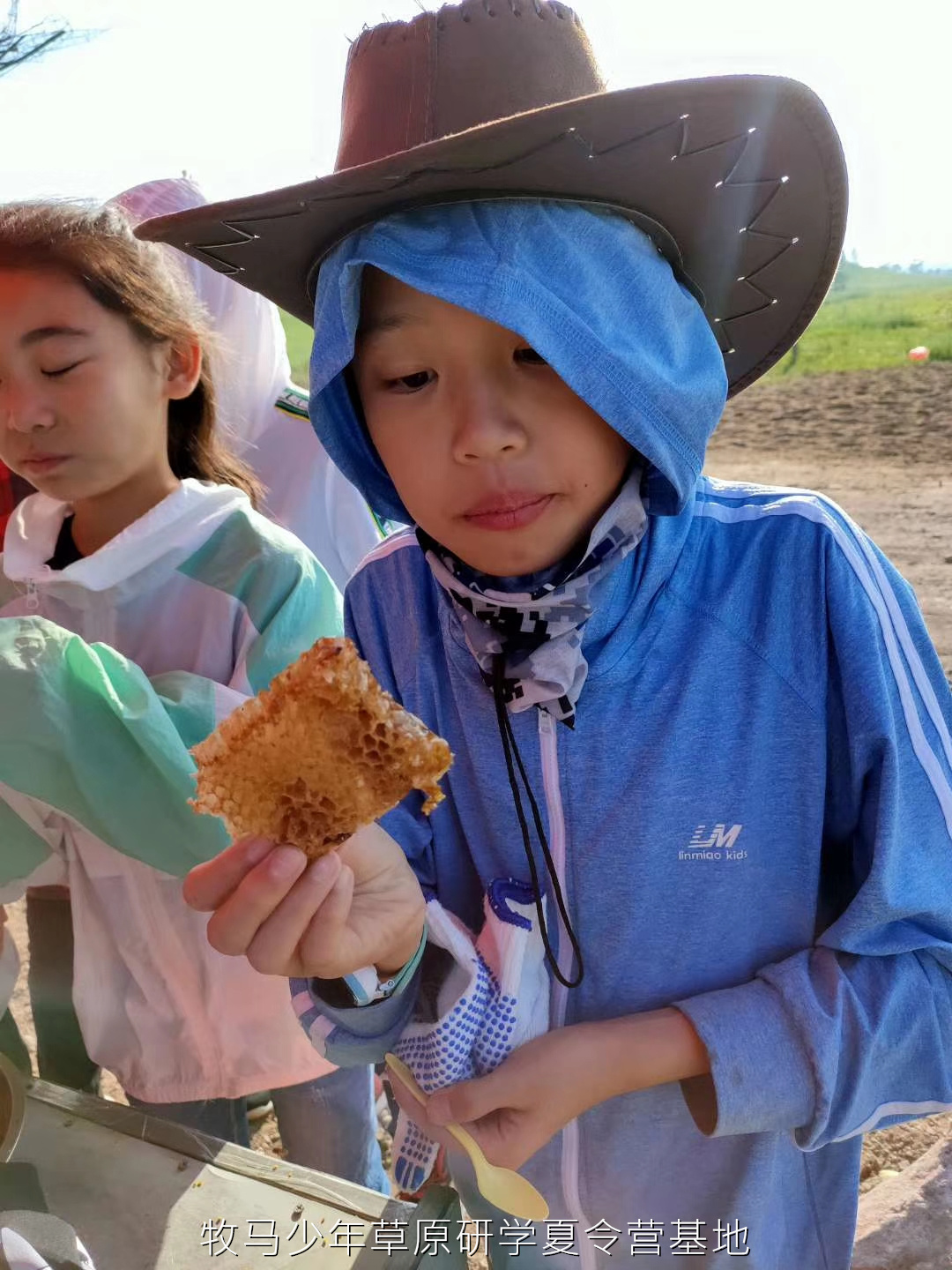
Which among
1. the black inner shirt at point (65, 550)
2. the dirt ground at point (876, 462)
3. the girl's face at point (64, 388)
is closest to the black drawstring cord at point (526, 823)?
the girl's face at point (64, 388)

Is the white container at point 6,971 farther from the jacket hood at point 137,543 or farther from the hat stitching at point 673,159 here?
the hat stitching at point 673,159

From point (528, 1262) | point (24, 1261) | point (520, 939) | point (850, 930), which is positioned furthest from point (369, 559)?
point (528, 1262)

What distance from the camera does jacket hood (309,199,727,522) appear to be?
1.16 meters

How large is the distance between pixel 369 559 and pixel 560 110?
0.79 m

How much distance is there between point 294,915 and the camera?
1178 millimetres

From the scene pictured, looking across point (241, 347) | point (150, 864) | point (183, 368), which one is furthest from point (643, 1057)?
point (241, 347)

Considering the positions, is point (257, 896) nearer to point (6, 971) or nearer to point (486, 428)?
point (486, 428)

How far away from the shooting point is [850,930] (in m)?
1.29

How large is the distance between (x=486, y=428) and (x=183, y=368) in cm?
138

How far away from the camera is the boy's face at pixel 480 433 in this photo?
122 centimetres

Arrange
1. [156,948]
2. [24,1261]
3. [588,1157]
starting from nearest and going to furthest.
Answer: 1. [24,1261]
2. [588,1157]
3. [156,948]

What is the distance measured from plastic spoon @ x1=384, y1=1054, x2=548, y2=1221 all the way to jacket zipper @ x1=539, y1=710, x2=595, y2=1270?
176 millimetres

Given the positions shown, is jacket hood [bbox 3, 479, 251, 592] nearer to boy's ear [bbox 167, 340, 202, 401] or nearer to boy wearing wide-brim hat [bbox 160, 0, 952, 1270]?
boy's ear [bbox 167, 340, 202, 401]

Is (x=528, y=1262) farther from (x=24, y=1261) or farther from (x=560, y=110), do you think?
(x=560, y=110)
